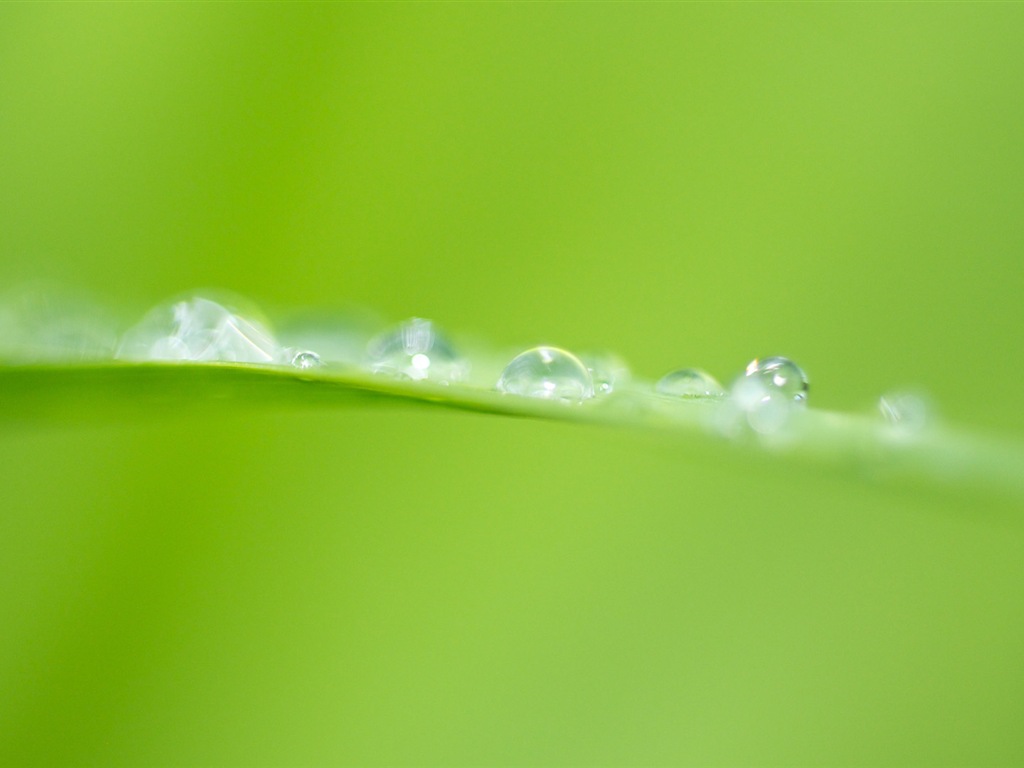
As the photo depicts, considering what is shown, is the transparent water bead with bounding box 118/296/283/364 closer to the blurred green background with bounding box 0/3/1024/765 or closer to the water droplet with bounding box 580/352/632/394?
the blurred green background with bounding box 0/3/1024/765

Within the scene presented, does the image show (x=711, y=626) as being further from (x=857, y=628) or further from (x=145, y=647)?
(x=145, y=647)

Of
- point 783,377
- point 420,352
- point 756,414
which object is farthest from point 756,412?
point 420,352

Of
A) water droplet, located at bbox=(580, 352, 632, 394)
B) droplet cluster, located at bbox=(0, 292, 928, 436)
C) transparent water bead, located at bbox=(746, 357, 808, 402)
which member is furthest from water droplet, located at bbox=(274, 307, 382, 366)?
transparent water bead, located at bbox=(746, 357, 808, 402)

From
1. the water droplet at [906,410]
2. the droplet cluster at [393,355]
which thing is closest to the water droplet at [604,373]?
the droplet cluster at [393,355]

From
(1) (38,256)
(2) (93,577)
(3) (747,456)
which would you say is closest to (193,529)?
(2) (93,577)

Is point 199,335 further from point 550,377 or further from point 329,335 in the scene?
point 550,377
